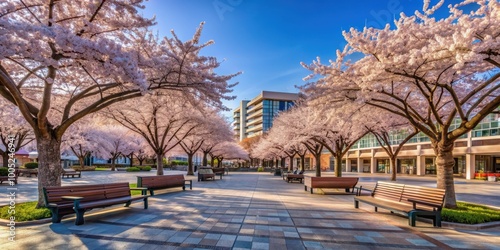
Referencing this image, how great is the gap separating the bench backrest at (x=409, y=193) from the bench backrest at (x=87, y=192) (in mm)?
8350

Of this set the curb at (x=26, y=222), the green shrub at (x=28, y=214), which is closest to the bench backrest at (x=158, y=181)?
the green shrub at (x=28, y=214)

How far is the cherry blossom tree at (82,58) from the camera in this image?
20.3ft

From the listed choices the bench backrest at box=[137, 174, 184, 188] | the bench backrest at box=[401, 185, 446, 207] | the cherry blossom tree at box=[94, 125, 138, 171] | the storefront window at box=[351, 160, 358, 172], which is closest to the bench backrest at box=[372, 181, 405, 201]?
the bench backrest at box=[401, 185, 446, 207]

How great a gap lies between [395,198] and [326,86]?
4.46 metres

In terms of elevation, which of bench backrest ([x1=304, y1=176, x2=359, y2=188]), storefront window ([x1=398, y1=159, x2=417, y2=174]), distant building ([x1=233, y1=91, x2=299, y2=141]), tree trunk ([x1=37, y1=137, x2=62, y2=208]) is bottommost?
storefront window ([x1=398, y1=159, x2=417, y2=174])

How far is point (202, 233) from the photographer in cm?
629

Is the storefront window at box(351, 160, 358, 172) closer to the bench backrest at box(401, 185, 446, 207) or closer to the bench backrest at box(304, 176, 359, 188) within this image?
the bench backrest at box(304, 176, 359, 188)

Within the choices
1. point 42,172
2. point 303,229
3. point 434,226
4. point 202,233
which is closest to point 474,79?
point 434,226

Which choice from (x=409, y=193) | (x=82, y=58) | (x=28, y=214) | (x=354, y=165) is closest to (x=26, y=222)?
(x=28, y=214)

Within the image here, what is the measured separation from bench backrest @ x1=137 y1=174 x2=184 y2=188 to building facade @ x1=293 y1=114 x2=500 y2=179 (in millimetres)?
18272

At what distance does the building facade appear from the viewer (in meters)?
30.0

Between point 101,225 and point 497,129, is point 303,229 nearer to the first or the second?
point 101,225

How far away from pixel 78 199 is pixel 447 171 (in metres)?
10.8

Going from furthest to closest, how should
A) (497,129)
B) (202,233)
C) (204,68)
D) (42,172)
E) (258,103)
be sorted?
(258,103) < (497,129) < (204,68) < (42,172) < (202,233)
